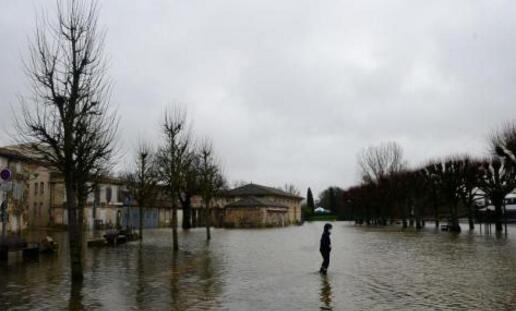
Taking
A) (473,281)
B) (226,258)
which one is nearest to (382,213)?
(226,258)

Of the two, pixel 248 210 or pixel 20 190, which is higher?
pixel 20 190

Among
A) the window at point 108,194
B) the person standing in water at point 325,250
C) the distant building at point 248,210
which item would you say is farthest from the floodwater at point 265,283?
the distant building at point 248,210

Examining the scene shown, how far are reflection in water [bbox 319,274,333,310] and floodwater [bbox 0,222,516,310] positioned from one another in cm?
2

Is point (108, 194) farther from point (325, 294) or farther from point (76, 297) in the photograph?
point (325, 294)

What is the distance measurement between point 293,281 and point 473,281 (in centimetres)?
504

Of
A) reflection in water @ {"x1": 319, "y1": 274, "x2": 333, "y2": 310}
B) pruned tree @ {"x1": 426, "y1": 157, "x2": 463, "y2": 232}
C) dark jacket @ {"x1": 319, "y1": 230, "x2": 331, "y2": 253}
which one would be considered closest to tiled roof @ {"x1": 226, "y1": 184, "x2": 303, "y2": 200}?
pruned tree @ {"x1": 426, "y1": 157, "x2": 463, "y2": 232}

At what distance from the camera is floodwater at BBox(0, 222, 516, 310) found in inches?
491

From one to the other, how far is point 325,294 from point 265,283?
2.48 metres

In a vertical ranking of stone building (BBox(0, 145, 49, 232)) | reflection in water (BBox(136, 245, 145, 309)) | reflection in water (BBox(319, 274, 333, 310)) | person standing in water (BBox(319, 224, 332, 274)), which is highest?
stone building (BBox(0, 145, 49, 232))

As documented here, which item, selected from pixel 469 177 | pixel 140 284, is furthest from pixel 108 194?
pixel 140 284

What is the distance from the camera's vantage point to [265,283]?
15938 millimetres

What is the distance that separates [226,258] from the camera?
24.1m

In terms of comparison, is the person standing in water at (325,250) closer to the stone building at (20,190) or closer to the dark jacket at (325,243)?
the dark jacket at (325,243)

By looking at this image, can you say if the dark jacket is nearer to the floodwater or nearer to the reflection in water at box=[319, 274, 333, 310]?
the floodwater
